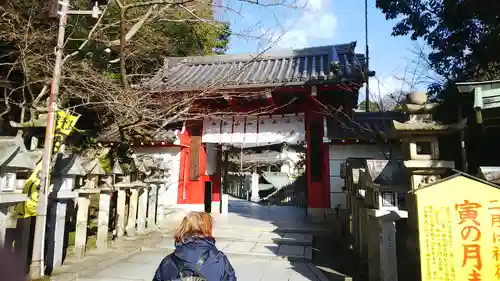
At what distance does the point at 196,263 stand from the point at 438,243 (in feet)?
9.69

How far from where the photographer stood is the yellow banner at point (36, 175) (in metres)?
4.87

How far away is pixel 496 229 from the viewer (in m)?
3.50

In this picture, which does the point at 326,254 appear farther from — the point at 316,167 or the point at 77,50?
the point at 77,50

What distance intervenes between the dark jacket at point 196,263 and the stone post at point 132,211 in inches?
250

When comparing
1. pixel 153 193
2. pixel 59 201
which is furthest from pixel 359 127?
pixel 59 201

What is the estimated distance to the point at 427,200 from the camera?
3812 mm

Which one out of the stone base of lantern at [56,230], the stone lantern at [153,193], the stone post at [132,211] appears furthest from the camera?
the stone lantern at [153,193]

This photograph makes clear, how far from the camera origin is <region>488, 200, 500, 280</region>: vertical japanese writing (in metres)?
3.46

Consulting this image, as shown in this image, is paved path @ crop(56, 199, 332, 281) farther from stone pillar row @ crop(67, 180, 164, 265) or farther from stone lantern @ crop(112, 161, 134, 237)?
stone lantern @ crop(112, 161, 134, 237)

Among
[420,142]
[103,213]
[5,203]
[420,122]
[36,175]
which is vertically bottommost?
[103,213]

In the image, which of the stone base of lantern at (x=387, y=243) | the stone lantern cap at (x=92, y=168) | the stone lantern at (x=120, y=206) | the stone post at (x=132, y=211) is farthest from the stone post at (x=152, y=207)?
the stone base of lantern at (x=387, y=243)

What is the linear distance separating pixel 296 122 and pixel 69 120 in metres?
7.10

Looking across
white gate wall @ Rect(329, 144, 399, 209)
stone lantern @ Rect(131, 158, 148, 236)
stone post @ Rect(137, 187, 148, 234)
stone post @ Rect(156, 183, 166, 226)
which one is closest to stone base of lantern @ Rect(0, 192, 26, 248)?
stone lantern @ Rect(131, 158, 148, 236)

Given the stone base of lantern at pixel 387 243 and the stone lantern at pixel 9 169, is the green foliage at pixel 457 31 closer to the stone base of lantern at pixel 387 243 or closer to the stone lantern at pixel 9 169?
the stone base of lantern at pixel 387 243
